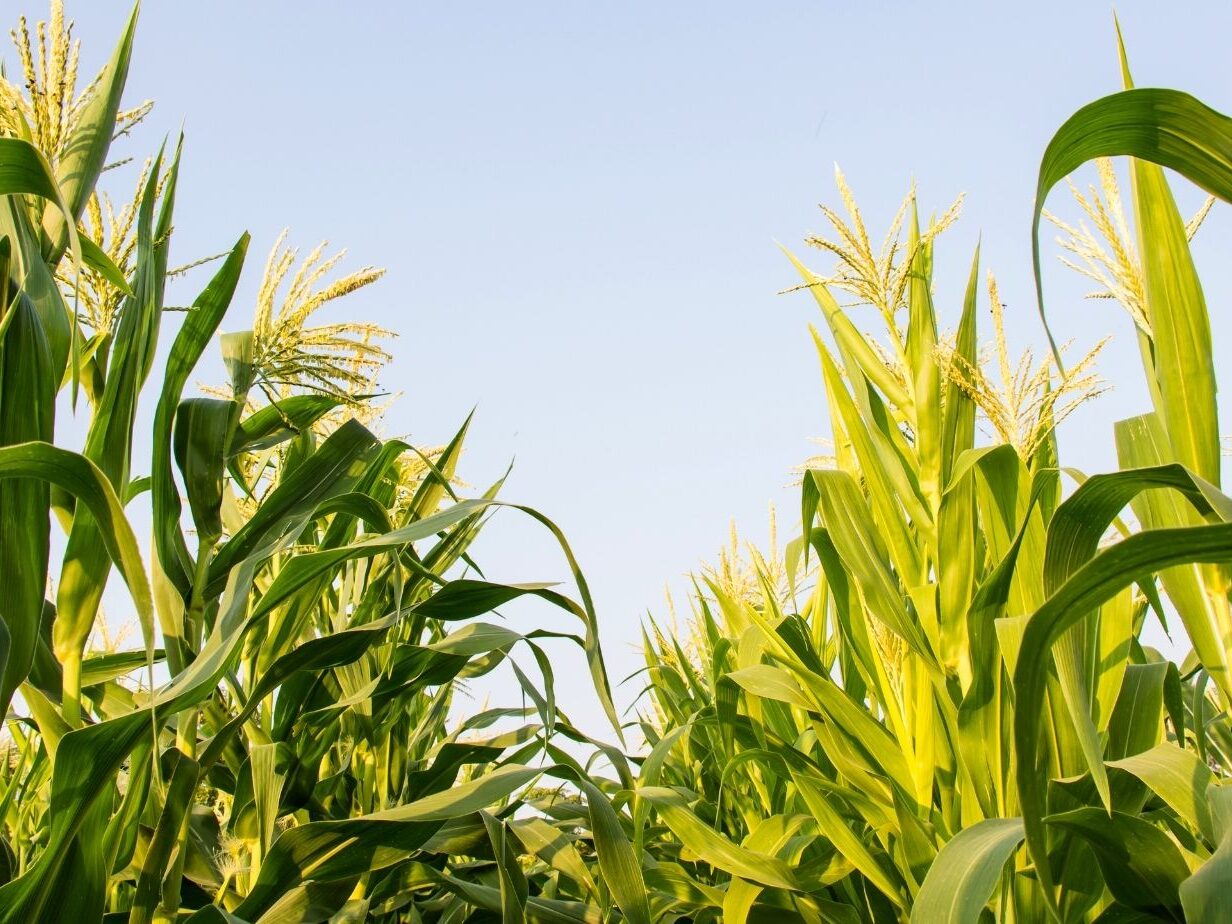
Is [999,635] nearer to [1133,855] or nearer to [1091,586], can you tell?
[1133,855]

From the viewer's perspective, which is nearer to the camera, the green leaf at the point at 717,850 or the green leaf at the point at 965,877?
the green leaf at the point at 965,877

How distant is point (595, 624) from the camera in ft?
3.75

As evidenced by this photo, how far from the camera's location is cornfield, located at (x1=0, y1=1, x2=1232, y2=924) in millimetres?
923

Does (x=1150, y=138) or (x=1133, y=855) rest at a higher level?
(x=1150, y=138)

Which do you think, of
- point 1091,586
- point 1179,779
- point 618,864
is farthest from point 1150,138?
point 618,864

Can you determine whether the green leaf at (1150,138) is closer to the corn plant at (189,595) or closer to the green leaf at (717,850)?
the corn plant at (189,595)

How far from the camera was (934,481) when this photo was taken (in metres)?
1.44

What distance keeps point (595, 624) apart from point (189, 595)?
47 cm

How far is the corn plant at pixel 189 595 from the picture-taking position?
3.12 feet

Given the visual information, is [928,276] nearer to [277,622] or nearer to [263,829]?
[277,622]

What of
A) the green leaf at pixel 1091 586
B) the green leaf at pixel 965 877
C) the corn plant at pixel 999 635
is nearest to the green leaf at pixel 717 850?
the corn plant at pixel 999 635

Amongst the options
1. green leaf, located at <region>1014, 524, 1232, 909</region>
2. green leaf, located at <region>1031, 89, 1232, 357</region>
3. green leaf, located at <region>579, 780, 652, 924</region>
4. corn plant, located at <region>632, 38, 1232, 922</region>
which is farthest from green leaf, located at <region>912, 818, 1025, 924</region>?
green leaf, located at <region>1031, 89, 1232, 357</region>

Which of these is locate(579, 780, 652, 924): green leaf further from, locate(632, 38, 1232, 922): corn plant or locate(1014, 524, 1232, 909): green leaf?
locate(1014, 524, 1232, 909): green leaf

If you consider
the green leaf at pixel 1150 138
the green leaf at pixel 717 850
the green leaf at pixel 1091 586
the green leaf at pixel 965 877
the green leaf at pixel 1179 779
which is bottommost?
the green leaf at pixel 717 850
